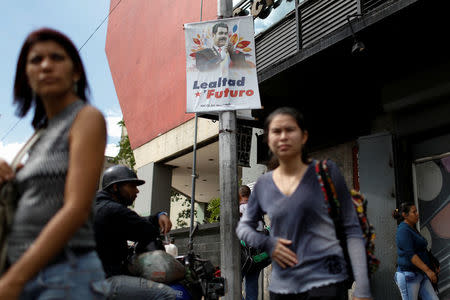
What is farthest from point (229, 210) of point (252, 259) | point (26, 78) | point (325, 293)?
point (26, 78)

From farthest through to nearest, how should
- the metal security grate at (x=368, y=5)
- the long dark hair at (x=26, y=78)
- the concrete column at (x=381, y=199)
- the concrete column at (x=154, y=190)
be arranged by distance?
1. the concrete column at (x=154, y=190)
2. the concrete column at (x=381, y=199)
3. the metal security grate at (x=368, y=5)
4. the long dark hair at (x=26, y=78)

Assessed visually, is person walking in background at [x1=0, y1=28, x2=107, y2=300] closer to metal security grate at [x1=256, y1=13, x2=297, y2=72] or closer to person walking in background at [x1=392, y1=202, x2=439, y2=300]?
person walking in background at [x1=392, y1=202, x2=439, y2=300]

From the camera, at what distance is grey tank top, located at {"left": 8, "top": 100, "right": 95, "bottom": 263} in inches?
59.1

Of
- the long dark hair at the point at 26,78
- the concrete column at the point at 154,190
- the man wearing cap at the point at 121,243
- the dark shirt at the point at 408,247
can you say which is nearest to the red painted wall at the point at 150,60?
the concrete column at the point at 154,190

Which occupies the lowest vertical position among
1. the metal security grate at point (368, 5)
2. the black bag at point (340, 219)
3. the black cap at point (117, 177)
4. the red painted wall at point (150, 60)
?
the black bag at point (340, 219)

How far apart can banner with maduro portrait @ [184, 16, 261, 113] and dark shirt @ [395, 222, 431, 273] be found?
2.63m

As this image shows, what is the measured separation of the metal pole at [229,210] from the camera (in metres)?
5.71

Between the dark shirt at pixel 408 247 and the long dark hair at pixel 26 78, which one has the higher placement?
the long dark hair at pixel 26 78

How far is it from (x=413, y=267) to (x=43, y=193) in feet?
19.0

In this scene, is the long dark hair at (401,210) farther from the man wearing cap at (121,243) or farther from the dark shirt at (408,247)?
the man wearing cap at (121,243)

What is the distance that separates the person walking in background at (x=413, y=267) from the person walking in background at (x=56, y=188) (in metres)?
5.48

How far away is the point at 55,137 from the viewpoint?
159 cm

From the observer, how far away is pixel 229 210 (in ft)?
19.3

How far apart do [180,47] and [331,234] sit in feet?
42.3
